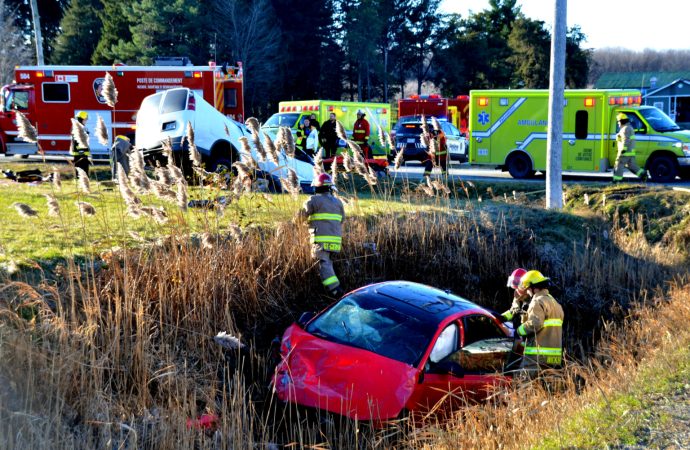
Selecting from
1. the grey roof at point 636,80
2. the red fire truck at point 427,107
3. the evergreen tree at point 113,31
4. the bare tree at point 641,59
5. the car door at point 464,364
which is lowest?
the car door at point 464,364

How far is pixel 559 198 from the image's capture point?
14.7 meters

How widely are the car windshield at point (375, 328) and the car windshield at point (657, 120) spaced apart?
13.9m

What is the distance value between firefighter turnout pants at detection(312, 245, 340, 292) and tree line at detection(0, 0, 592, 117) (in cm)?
2908

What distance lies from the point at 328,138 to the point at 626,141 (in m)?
7.08

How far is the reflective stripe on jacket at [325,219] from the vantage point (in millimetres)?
9820

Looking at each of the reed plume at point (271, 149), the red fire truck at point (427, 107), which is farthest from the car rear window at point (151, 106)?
the red fire truck at point (427, 107)

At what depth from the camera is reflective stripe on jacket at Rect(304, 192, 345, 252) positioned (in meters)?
9.82

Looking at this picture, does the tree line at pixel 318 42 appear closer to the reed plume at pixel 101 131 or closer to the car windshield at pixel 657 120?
the car windshield at pixel 657 120

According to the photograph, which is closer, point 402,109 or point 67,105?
point 67,105

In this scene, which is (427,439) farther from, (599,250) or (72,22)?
(72,22)

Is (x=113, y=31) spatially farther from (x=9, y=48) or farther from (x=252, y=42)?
(x=252, y=42)

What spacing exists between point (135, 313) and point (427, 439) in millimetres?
3174

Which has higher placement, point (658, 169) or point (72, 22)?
point (72, 22)

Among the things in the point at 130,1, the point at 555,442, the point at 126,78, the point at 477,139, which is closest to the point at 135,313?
the point at 555,442
